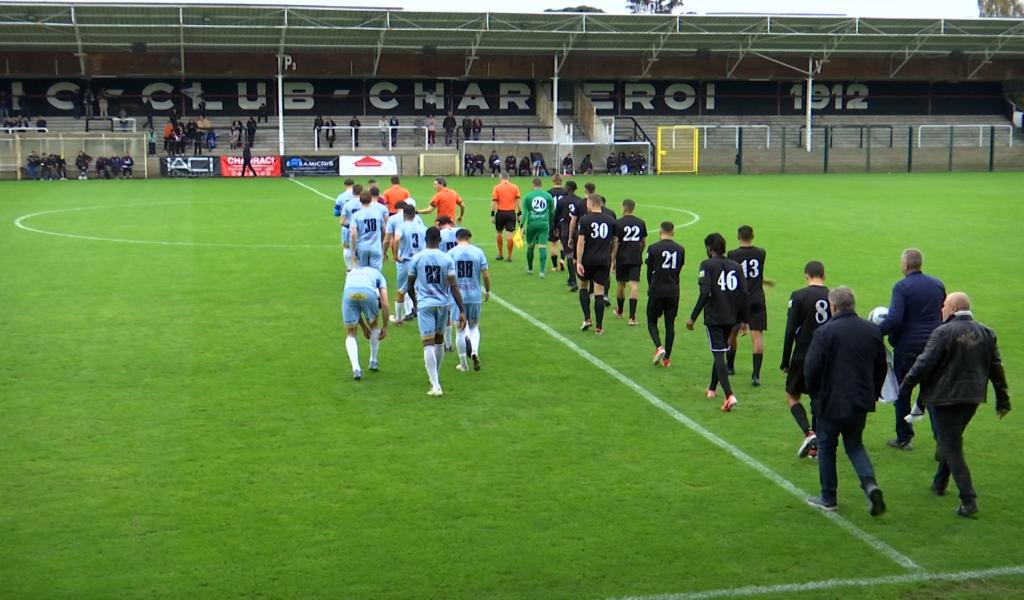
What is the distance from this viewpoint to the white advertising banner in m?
57.5

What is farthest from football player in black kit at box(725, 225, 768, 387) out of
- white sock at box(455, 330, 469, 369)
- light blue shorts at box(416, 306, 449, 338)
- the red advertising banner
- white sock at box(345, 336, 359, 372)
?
the red advertising banner

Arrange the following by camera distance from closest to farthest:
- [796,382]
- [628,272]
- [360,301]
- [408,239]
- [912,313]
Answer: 1. [796,382]
2. [912,313]
3. [360,301]
4. [408,239]
5. [628,272]

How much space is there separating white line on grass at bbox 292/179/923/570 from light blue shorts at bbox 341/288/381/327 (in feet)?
10.5

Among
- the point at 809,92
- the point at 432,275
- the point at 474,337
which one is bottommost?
the point at 474,337

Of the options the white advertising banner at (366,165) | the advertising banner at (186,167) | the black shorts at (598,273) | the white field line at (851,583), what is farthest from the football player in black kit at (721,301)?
the advertising banner at (186,167)

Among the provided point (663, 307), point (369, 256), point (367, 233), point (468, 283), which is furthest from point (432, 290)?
point (369, 256)

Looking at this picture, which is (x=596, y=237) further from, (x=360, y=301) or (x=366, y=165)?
(x=366, y=165)

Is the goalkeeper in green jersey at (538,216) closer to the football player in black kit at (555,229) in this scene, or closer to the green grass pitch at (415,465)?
the football player in black kit at (555,229)

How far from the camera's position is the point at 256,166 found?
190 ft

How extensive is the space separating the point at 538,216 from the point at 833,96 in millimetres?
56504

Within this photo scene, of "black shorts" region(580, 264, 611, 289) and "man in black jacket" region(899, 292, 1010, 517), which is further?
"black shorts" region(580, 264, 611, 289)

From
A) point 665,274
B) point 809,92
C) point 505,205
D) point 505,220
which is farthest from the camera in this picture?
point 809,92

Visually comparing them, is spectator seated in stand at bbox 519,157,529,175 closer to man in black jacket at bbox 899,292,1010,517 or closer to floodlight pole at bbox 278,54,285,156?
floodlight pole at bbox 278,54,285,156

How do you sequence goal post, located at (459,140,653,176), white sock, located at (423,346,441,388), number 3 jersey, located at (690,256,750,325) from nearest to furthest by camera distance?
1. number 3 jersey, located at (690,256,750,325)
2. white sock, located at (423,346,441,388)
3. goal post, located at (459,140,653,176)
